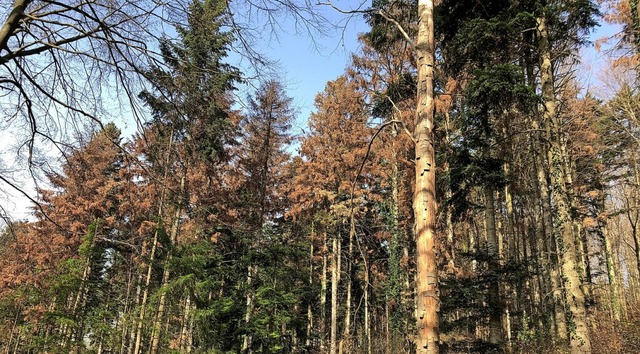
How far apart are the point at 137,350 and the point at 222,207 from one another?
22.7 feet

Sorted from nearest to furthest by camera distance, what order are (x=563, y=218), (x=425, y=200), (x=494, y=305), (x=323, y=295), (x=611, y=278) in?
(x=425, y=200), (x=563, y=218), (x=494, y=305), (x=611, y=278), (x=323, y=295)

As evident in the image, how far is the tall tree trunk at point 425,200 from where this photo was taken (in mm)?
2691

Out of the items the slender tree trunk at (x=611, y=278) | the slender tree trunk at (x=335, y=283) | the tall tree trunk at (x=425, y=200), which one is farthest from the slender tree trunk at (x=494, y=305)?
the slender tree trunk at (x=611, y=278)

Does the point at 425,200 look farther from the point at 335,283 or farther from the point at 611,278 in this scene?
the point at 611,278

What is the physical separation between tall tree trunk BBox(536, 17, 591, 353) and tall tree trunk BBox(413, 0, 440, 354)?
239 inches

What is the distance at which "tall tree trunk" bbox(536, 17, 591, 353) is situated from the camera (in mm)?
7020

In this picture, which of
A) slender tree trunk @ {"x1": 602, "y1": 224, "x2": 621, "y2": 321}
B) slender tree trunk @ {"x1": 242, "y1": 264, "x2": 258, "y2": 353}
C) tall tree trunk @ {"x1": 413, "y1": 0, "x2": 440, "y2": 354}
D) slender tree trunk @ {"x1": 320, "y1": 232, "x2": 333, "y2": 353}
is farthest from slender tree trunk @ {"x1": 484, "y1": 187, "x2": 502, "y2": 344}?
slender tree trunk @ {"x1": 602, "y1": 224, "x2": 621, "y2": 321}

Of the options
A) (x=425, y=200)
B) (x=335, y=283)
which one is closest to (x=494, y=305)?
(x=335, y=283)

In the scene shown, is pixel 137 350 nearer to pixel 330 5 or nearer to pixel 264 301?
→ pixel 264 301

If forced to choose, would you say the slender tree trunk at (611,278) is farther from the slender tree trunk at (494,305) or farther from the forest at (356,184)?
the slender tree trunk at (494,305)

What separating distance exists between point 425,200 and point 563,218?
631 cm

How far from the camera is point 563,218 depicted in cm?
764

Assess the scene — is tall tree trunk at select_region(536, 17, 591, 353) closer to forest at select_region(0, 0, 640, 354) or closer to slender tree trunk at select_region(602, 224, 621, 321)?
forest at select_region(0, 0, 640, 354)

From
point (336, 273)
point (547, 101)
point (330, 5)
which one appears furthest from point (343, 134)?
point (330, 5)
